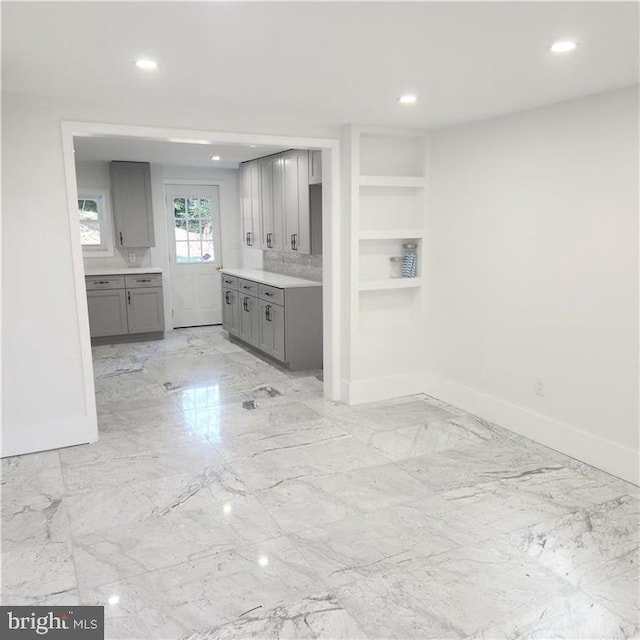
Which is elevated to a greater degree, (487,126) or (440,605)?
(487,126)

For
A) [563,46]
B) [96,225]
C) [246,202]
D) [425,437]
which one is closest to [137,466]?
[425,437]

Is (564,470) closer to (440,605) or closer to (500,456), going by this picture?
(500,456)

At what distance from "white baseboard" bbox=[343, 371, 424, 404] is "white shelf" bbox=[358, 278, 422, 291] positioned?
771mm

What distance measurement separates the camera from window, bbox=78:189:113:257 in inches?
277

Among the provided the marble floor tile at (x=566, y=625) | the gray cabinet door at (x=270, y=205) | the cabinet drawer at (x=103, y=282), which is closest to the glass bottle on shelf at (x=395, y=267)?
the gray cabinet door at (x=270, y=205)

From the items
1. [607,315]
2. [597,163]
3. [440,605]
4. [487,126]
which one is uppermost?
[487,126]

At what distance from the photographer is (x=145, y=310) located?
693 centimetres

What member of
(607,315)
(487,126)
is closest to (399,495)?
(607,315)

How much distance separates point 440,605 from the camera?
2162mm

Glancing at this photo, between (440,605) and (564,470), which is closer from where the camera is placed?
(440,605)

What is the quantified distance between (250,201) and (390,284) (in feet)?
10.0

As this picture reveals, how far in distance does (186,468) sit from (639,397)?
2.68 metres

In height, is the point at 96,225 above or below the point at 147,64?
below

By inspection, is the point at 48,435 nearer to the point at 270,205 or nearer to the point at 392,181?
the point at 392,181
